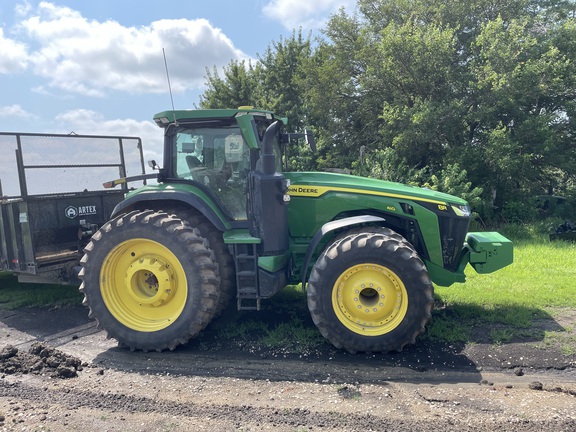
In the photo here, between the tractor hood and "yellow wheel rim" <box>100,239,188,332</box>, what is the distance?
1676 millimetres

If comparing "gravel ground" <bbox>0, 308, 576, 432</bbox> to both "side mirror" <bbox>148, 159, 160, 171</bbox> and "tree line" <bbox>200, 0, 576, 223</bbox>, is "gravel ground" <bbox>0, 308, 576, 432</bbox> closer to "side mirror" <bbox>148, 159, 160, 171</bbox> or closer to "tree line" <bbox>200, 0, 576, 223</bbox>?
"side mirror" <bbox>148, 159, 160, 171</bbox>

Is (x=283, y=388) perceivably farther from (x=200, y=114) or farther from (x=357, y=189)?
(x=200, y=114)

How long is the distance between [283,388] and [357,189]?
2.39 meters

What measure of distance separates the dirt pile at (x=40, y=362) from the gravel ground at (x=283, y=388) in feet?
0.04

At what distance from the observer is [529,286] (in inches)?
262

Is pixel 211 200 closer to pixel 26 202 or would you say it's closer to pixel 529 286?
pixel 26 202

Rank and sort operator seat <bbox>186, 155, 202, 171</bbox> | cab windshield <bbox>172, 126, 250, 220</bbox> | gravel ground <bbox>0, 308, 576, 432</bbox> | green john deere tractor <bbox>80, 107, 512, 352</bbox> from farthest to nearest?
operator seat <bbox>186, 155, 202, 171</bbox>
cab windshield <bbox>172, 126, 250, 220</bbox>
green john deere tractor <bbox>80, 107, 512, 352</bbox>
gravel ground <bbox>0, 308, 576, 432</bbox>

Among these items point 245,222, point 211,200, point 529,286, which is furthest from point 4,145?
point 529,286

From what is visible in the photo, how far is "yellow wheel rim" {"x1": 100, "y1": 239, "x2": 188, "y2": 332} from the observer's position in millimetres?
4891

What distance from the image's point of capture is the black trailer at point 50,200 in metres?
6.37

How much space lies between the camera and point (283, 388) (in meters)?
3.94

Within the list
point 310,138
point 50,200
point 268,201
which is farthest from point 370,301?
point 50,200

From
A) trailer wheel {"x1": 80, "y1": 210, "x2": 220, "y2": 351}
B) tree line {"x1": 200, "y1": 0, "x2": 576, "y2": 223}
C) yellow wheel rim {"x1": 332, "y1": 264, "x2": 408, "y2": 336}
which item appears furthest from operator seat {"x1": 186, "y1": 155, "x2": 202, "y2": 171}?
tree line {"x1": 200, "y1": 0, "x2": 576, "y2": 223}

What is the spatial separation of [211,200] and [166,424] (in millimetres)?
2464
